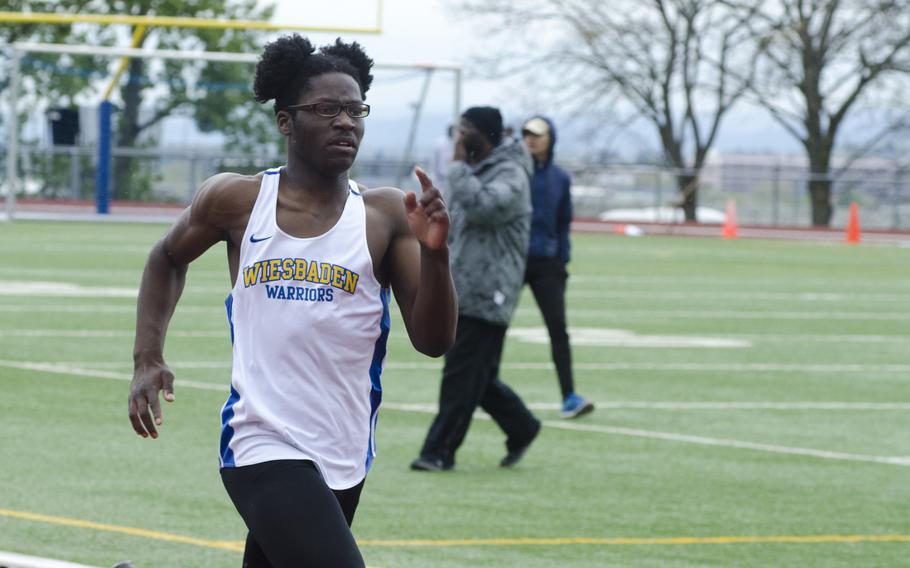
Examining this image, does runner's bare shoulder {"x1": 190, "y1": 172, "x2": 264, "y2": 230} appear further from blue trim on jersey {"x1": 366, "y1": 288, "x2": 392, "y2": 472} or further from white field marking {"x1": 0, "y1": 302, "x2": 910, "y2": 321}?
white field marking {"x1": 0, "y1": 302, "x2": 910, "y2": 321}

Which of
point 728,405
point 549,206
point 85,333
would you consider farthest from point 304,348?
point 85,333

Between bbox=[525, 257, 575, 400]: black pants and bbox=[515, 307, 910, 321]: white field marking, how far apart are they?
8.02 meters

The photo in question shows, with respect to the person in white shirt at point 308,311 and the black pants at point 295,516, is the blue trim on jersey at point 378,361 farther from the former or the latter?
the black pants at point 295,516

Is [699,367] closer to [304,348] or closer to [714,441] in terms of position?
[714,441]

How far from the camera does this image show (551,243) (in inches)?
452

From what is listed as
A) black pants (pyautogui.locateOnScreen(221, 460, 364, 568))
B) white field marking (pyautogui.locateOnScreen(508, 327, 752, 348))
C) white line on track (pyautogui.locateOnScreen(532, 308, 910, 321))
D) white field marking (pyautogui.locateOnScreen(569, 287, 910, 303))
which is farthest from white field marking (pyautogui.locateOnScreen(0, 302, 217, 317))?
black pants (pyautogui.locateOnScreen(221, 460, 364, 568))

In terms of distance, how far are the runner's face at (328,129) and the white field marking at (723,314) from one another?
15014 millimetres

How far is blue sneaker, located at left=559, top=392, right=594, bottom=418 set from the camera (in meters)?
11.7

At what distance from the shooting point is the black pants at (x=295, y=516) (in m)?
4.46

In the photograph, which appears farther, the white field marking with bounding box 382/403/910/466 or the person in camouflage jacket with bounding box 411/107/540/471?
the white field marking with bounding box 382/403/910/466

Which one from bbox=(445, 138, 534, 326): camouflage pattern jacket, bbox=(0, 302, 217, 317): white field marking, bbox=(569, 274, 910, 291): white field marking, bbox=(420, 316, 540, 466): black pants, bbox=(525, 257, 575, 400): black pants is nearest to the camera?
bbox=(445, 138, 534, 326): camouflage pattern jacket

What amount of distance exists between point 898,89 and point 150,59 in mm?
29435

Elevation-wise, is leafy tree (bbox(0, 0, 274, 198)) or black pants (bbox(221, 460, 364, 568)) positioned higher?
leafy tree (bbox(0, 0, 274, 198))

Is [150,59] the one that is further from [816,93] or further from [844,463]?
[816,93]
